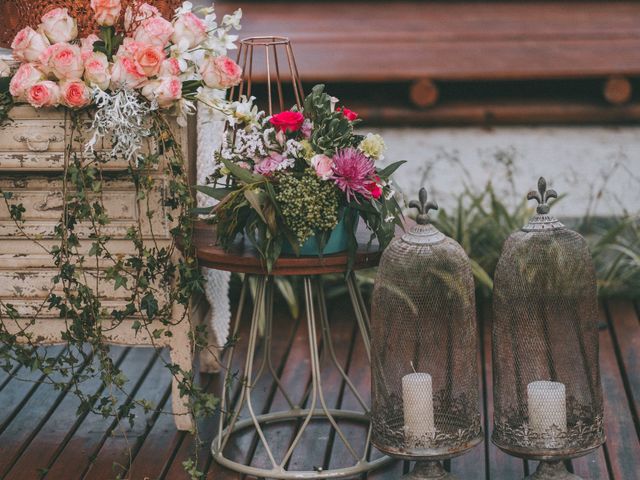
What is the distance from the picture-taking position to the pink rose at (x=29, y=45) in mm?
3305

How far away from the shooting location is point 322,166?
316 centimetres

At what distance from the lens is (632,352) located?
4.33m

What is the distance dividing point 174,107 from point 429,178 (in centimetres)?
260

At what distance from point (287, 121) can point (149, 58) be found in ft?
1.38

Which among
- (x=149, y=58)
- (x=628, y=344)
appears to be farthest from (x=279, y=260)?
(x=628, y=344)

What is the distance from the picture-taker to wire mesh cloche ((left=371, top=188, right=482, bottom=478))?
312 cm

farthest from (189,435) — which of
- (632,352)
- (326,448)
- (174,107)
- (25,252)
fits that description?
(632,352)

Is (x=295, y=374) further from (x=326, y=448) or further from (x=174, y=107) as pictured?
(x=174, y=107)

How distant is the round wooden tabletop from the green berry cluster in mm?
85

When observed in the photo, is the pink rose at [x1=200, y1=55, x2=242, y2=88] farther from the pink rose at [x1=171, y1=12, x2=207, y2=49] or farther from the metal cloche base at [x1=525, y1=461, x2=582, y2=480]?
the metal cloche base at [x1=525, y1=461, x2=582, y2=480]

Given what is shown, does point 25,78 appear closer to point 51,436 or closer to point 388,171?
point 388,171

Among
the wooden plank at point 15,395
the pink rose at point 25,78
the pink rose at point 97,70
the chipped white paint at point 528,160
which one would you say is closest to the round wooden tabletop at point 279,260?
the pink rose at point 97,70

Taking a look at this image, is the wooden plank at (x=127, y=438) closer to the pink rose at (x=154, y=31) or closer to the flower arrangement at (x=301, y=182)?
the flower arrangement at (x=301, y=182)

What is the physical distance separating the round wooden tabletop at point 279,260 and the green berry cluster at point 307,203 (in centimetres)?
9
